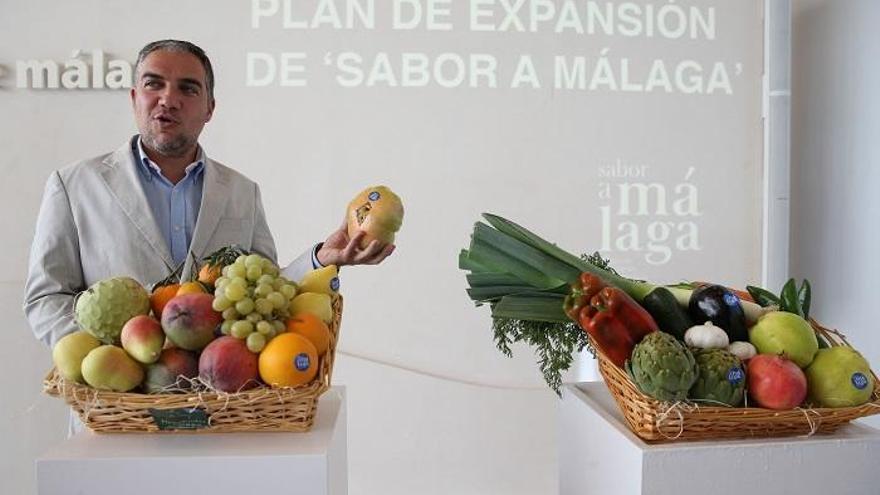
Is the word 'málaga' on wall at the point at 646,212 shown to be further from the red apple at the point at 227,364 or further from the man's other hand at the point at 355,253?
the red apple at the point at 227,364

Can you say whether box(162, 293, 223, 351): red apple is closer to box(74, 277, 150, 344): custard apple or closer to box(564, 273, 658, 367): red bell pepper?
box(74, 277, 150, 344): custard apple

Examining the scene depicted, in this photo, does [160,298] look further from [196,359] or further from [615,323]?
[615,323]

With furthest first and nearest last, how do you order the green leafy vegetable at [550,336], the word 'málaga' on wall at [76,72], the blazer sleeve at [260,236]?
the word 'málaga' on wall at [76,72] → the blazer sleeve at [260,236] → the green leafy vegetable at [550,336]

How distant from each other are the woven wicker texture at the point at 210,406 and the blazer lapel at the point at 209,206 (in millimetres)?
551

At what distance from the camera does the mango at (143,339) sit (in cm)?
93

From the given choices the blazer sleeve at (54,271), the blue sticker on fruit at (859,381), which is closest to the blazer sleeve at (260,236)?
the blazer sleeve at (54,271)

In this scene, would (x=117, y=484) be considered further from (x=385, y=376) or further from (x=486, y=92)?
(x=486, y=92)

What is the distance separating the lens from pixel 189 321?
0.94 metres

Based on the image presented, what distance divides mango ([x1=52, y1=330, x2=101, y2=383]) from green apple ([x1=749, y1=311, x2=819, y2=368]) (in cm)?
104

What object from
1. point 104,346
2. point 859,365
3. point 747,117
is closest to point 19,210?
point 104,346

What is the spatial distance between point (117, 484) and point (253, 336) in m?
0.28

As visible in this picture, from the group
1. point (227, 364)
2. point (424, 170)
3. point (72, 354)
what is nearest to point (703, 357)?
point (227, 364)

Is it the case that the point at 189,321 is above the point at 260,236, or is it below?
below

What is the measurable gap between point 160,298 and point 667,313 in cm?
82
